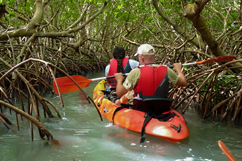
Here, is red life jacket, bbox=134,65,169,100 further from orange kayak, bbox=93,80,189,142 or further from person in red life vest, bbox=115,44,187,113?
orange kayak, bbox=93,80,189,142

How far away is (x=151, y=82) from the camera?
3.46 meters

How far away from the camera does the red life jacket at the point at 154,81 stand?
3.45m

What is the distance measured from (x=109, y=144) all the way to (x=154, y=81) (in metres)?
1.00

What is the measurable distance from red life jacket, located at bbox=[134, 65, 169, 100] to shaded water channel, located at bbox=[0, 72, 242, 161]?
1.93ft

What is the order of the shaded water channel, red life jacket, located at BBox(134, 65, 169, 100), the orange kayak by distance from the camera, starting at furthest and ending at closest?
red life jacket, located at BBox(134, 65, 169, 100), the orange kayak, the shaded water channel

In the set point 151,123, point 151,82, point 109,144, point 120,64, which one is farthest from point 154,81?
point 120,64

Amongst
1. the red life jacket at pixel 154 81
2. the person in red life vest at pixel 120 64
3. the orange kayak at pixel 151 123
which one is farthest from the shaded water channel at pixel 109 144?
the person in red life vest at pixel 120 64

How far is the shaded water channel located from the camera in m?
2.94

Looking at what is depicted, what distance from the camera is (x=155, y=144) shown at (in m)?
3.28

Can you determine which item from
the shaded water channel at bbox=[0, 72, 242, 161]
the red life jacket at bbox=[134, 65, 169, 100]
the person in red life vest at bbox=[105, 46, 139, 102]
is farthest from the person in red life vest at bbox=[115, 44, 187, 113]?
the person in red life vest at bbox=[105, 46, 139, 102]

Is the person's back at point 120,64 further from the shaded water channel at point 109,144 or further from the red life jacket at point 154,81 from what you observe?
the red life jacket at point 154,81

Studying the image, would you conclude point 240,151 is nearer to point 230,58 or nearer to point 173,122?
point 173,122

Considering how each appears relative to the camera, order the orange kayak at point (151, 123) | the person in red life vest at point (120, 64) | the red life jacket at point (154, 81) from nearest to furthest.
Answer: the orange kayak at point (151, 123) < the red life jacket at point (154, 81) < the person in red life vest at point (120, 64)

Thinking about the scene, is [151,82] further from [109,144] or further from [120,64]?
[120,64]
